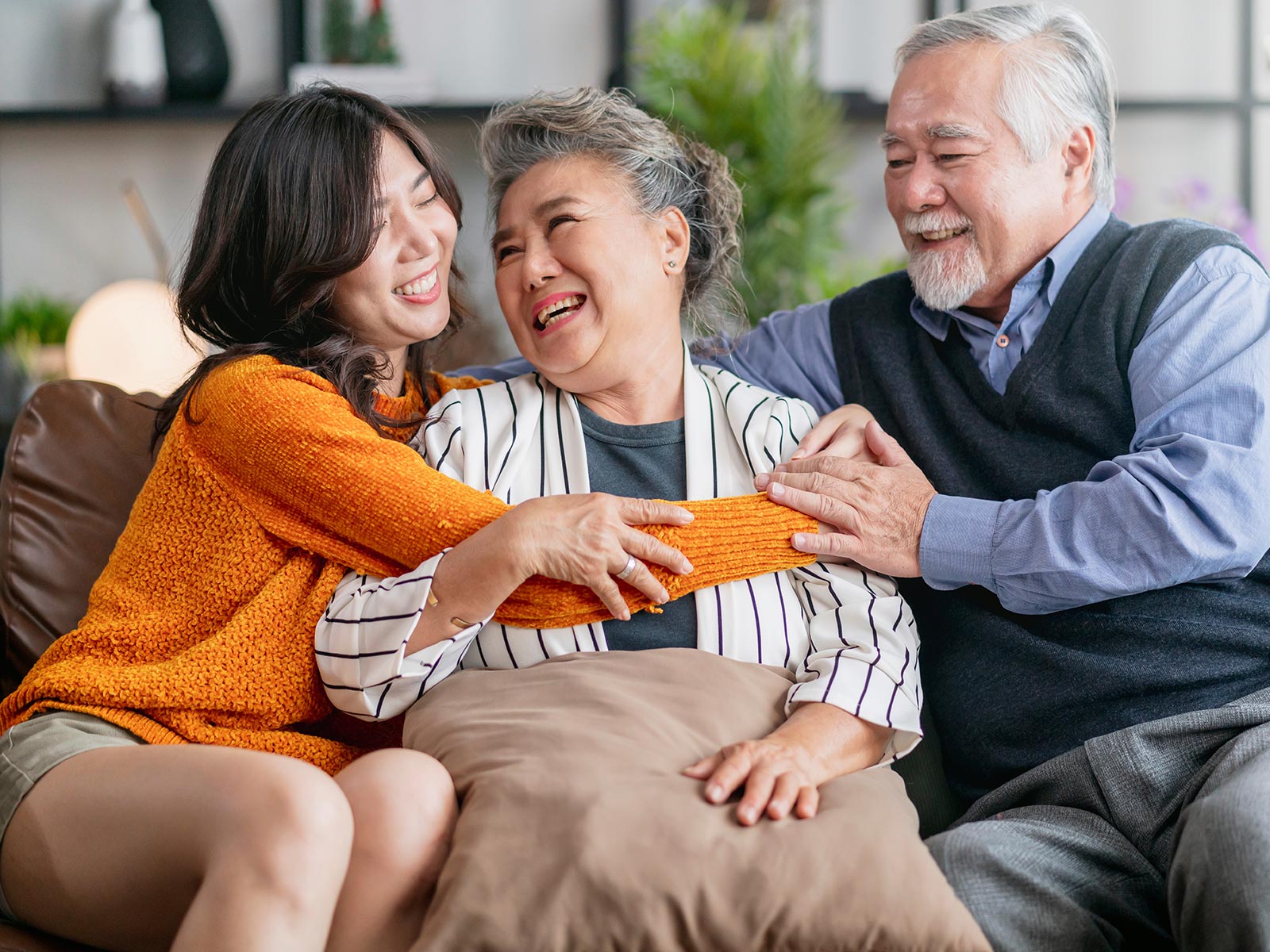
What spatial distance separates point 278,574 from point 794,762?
0.72 meters

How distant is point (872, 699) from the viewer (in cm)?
148

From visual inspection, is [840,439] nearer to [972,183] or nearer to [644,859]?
[972,183]

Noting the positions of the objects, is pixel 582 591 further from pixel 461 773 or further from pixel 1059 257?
pixel 1059 257

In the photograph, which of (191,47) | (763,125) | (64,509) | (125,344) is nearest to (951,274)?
(64,509)

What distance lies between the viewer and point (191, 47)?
12.5 feet

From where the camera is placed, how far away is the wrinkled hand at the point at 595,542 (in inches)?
56.4

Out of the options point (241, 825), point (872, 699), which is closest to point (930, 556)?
point (872, 699)

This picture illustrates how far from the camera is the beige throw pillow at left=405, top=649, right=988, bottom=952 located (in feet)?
3.87

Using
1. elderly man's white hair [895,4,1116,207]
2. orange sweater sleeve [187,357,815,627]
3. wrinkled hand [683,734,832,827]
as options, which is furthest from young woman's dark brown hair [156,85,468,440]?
elderly man's white hair [895,4,1116,207]

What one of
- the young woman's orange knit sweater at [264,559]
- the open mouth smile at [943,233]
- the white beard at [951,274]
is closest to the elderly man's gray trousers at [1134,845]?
the young woman's orange knit sweater at [264,559]

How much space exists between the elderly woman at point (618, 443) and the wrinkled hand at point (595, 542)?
0.02 meters

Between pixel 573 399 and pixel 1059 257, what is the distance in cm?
79

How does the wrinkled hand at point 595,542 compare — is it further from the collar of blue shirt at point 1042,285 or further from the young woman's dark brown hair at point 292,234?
the collar of blue shirt at point 1042,285

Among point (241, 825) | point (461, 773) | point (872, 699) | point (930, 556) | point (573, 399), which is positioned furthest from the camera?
point (573, 399)
